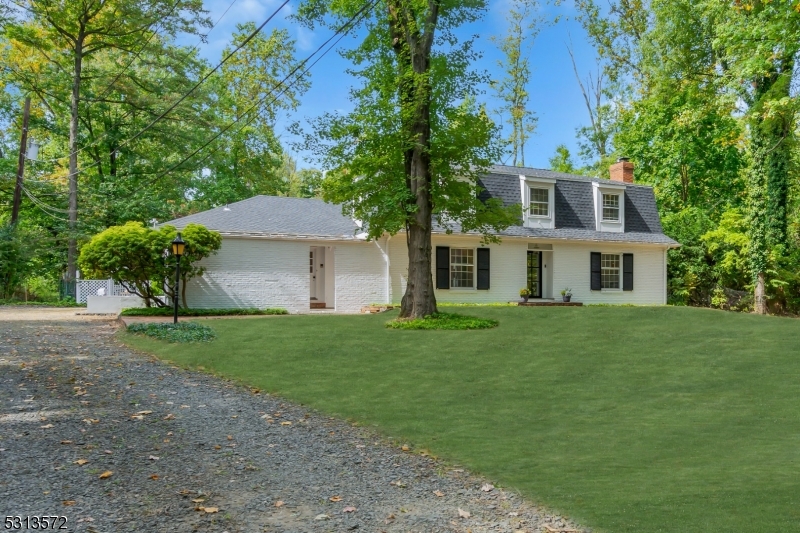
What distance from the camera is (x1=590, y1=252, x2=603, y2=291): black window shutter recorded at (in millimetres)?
24547

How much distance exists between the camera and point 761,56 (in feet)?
58.8

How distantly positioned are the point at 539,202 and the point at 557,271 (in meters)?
2.71

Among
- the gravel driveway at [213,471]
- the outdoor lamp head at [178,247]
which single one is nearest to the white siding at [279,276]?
the outdoor lamp head at [178,247]

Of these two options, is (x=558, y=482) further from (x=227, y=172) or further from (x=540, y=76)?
(x=540, y=76)

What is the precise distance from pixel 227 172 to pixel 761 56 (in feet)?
88.4

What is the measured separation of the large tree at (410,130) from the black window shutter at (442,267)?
5.51m

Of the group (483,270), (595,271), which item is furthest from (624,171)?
(483,270)

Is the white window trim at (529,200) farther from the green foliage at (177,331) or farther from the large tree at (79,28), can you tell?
the large tree at (79,28)

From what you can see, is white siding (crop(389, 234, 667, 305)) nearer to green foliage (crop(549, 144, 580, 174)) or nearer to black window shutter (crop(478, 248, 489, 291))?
black window shutter (crop(478, 248, 489, 291))

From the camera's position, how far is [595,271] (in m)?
24.6

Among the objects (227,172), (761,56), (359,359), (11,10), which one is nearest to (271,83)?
(227,172)

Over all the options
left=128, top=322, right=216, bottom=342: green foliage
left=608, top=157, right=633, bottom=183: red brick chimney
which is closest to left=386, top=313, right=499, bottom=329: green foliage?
left=128, top=322, right=216, bottom=342: green foliage

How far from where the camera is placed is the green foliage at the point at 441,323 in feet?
49.0

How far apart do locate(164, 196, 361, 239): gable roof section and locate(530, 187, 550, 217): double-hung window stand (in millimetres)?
6840
